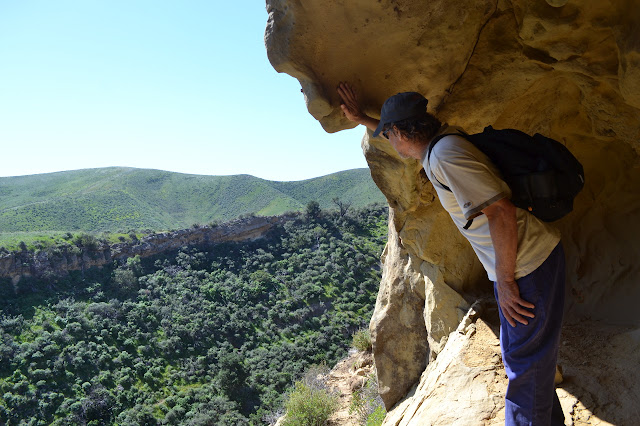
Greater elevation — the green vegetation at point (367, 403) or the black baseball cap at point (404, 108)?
the black baseball cap at point (404, 108)

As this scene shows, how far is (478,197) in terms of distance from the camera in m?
1.99

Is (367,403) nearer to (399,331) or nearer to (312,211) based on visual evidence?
(399,331)

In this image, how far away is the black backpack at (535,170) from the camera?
6.84 ft

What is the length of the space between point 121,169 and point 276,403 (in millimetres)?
62442

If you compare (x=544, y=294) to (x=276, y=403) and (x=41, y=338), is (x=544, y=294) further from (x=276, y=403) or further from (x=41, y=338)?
(x=41, y=338)

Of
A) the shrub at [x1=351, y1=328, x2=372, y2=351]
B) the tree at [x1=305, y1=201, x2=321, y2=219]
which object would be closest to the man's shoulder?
the shrub at [x1=351, y1=328, x2=372, y2=351]

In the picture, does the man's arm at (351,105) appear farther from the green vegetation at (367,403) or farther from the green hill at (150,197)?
the green hill at (150,197)

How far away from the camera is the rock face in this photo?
304 centimetres

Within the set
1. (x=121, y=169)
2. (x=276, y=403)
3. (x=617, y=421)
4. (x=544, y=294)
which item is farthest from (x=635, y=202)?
(x=121, y=169)

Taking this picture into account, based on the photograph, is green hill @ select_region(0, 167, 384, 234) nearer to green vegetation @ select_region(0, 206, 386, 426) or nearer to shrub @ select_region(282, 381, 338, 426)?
green vegetation @ select_region(0, 206, 386, 426)

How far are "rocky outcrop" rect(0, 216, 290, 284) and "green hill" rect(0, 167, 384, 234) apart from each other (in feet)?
42.1

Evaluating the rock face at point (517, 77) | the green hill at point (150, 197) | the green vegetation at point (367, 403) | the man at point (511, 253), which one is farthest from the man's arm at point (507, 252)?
the green hill at point (150, 197)

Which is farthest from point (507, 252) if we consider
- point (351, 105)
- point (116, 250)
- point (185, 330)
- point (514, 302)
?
point (116, 250)

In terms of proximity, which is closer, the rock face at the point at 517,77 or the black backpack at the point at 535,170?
the black backpack at the point at 535,170
